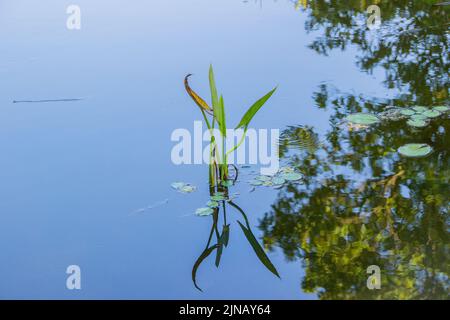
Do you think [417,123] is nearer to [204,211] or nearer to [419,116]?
[419,116]

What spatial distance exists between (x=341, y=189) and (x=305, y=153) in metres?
0.31

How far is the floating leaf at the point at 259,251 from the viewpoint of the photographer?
95.7 inches

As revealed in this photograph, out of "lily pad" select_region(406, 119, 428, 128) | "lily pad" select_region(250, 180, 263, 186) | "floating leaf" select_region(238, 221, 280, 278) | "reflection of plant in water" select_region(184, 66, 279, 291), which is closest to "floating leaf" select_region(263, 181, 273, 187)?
"lily pad" select_region(250, 180, 263, 186)

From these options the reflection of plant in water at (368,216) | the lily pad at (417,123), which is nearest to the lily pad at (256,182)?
the reflection of plant in water at (368,216)

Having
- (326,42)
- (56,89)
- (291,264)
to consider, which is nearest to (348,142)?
(291,264)

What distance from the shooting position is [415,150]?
3010 millimetres

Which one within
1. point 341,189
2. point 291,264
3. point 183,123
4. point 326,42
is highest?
point 326,42

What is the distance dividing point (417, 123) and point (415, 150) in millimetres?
244

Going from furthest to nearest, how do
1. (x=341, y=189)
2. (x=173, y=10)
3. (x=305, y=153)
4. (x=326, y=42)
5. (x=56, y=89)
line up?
(x=173, y=10), (x=326, y=42), (x=56, y=89), (x=305, y=153), (x=341, y=189)

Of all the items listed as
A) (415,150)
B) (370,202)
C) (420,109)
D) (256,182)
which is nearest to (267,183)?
(256,182)

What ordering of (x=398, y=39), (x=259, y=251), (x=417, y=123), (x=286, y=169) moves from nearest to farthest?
(x=259, y=251), (x=286, y=169), (x=417, y=123), (x=398, y=39)

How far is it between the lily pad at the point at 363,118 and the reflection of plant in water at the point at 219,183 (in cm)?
64

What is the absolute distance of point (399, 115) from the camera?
3.30 m

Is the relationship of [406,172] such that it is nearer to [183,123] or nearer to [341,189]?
[341,189]
